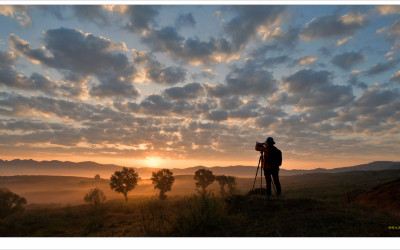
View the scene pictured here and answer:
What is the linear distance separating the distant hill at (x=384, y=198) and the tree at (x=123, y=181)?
140ft

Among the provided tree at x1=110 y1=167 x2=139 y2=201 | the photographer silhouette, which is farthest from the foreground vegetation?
tree at x1=110 y1=167 x2=139 y2=201

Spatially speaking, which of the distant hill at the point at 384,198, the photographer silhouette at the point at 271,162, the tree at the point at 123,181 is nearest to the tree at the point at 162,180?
the tree at the point at 123,181

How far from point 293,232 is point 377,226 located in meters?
2.15

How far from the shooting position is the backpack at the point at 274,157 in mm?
9953

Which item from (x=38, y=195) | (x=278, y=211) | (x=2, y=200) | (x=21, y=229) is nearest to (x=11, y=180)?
(x=38, y=195)

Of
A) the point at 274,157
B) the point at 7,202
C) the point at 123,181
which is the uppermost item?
the point at 274,157

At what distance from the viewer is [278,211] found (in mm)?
7711

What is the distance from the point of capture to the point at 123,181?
48.2 metres

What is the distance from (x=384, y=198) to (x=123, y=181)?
44958mm

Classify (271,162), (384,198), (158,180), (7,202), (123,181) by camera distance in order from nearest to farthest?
(271,162) → (384,198) → (7,202) → (123,181) → (158,180)

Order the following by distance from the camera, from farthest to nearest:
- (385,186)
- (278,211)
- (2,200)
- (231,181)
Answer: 1. (231,181)
2. (2,200)
3. (385,186)
4. (278,211)

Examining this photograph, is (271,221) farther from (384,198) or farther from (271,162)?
(384,198)

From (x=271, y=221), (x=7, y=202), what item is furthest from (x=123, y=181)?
(x=271, y=221)

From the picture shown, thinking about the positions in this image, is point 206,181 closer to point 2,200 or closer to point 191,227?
point 2,200
